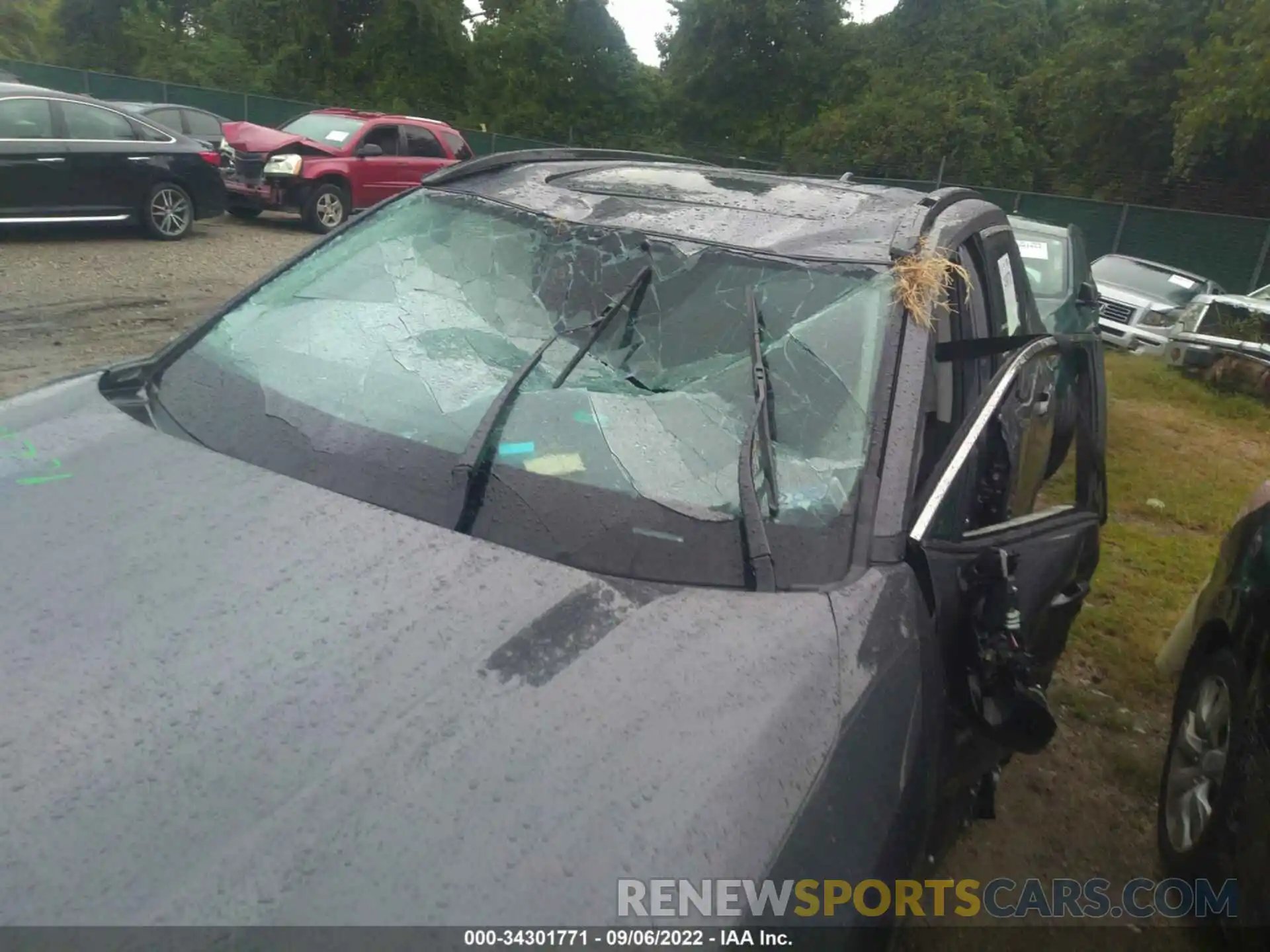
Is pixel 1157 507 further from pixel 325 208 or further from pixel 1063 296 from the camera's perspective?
pixel 325 208

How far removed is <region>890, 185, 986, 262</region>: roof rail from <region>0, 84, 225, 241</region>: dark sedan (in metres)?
9.73

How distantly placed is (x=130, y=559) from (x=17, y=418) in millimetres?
741

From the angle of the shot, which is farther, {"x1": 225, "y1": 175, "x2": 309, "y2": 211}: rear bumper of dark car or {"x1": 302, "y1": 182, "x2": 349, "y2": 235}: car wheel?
{"x1": 302, "y1": 182, "x2": 349, "y2": 235}: car wheel

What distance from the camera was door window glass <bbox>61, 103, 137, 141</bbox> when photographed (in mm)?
10109

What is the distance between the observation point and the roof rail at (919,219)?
238 cm

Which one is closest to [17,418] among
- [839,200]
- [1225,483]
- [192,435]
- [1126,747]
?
[192,435]

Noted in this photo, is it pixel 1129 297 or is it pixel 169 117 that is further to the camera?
pixel 169 117

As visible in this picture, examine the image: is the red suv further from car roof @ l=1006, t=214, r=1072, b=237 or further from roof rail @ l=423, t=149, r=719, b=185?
roof rail @ l=423, t=149, r=719, b=185

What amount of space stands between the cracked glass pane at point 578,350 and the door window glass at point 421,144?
1279cm

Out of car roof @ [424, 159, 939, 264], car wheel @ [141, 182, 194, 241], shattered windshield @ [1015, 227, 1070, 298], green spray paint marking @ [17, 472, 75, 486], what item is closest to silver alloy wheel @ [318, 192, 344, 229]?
car wheel @ [141, 182, 194, 241]

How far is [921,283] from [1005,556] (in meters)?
0.67

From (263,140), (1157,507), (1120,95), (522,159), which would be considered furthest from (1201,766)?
(1120,95)

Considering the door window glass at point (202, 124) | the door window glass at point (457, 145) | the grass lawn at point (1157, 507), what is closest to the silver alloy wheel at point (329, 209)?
the door window glass at point (457, 145)

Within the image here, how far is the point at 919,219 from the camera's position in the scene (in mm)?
2600
